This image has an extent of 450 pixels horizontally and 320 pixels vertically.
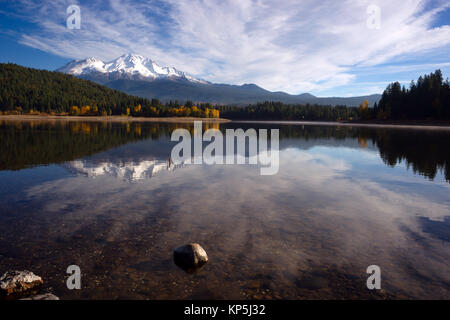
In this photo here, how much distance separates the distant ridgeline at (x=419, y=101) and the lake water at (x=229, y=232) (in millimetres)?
124160

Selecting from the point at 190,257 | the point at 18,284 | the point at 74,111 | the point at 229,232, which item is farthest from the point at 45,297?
the point at 74,111

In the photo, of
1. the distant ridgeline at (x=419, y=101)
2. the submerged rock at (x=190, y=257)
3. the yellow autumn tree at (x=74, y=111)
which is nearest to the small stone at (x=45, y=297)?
the submerged rock at (x=190, y=257)

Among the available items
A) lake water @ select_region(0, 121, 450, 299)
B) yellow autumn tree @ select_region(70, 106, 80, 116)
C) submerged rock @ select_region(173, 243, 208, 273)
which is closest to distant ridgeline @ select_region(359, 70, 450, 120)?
lake water @ select_region(0, 121, 450, 299)

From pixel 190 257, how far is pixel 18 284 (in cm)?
453

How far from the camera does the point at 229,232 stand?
36.0 feet

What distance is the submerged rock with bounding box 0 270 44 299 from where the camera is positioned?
694 centimetres

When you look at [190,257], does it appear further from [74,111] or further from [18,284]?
[74,111]

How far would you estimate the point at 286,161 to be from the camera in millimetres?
28922

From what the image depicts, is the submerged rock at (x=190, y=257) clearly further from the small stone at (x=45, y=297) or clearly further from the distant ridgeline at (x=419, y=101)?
the distant ridgeline at (x=419, y=101)

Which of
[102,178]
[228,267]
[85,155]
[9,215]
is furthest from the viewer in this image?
[85,155]

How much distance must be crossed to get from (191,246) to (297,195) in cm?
940
